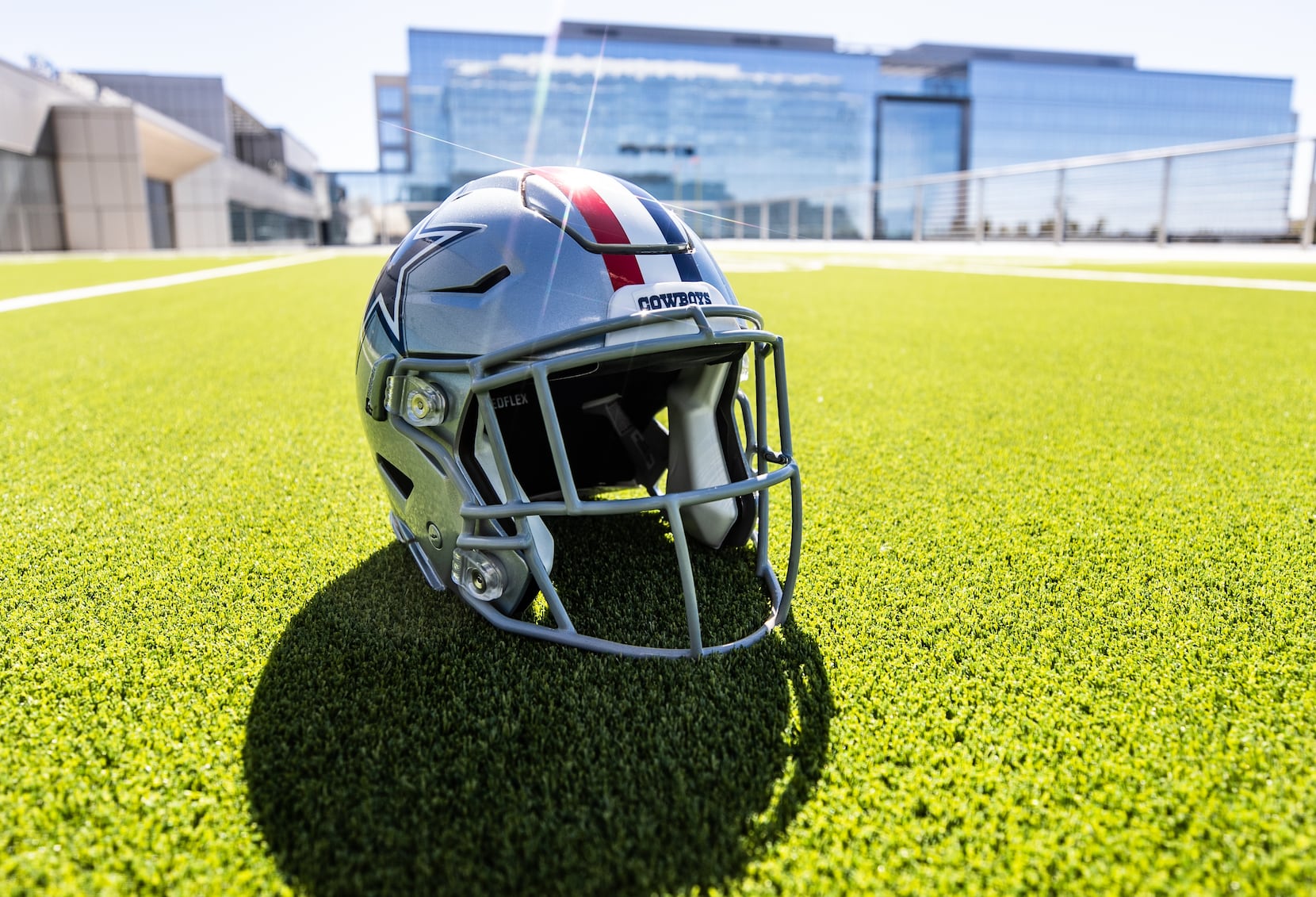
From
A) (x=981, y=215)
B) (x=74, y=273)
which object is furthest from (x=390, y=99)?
(x=981, y=215)

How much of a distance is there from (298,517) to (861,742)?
1506 mm

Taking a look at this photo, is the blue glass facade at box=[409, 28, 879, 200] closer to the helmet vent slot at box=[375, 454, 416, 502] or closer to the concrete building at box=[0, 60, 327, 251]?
the concrete building at box=[0, 60, 327, 251]

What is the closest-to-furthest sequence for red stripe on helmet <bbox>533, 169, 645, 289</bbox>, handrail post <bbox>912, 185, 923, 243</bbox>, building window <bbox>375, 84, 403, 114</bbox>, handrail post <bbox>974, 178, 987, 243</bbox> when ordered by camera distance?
red stripe on helmet <bbox>533, 169, 645, 289</bbox>, handrail post <bbox>974, 178, 987, 243</bbox>, handrail post <bbox>912, 185, 923, 243</bbox>, building window <bbox>375, 84, 403, 114</bbox>

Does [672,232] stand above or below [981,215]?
below

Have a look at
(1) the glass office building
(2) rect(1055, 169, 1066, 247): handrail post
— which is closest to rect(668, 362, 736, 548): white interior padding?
(2) rect(1055, 169, 1066, 247): handrail post

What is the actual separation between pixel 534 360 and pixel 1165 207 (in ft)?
40.7

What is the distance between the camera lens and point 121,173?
24.5m

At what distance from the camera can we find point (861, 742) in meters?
1.15

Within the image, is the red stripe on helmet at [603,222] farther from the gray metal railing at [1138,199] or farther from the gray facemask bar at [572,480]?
the gray metal railing at [1138,199]

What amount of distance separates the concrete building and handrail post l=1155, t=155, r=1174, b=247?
25.4 m

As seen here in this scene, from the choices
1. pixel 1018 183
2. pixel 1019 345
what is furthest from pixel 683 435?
pixel 1018 183

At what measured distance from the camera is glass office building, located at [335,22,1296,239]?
170ft

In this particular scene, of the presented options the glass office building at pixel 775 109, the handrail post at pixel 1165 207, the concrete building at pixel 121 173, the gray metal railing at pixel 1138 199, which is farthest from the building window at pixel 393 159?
the handrail post at pixel 1165 207

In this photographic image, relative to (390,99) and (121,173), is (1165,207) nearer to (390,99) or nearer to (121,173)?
(121,173)
